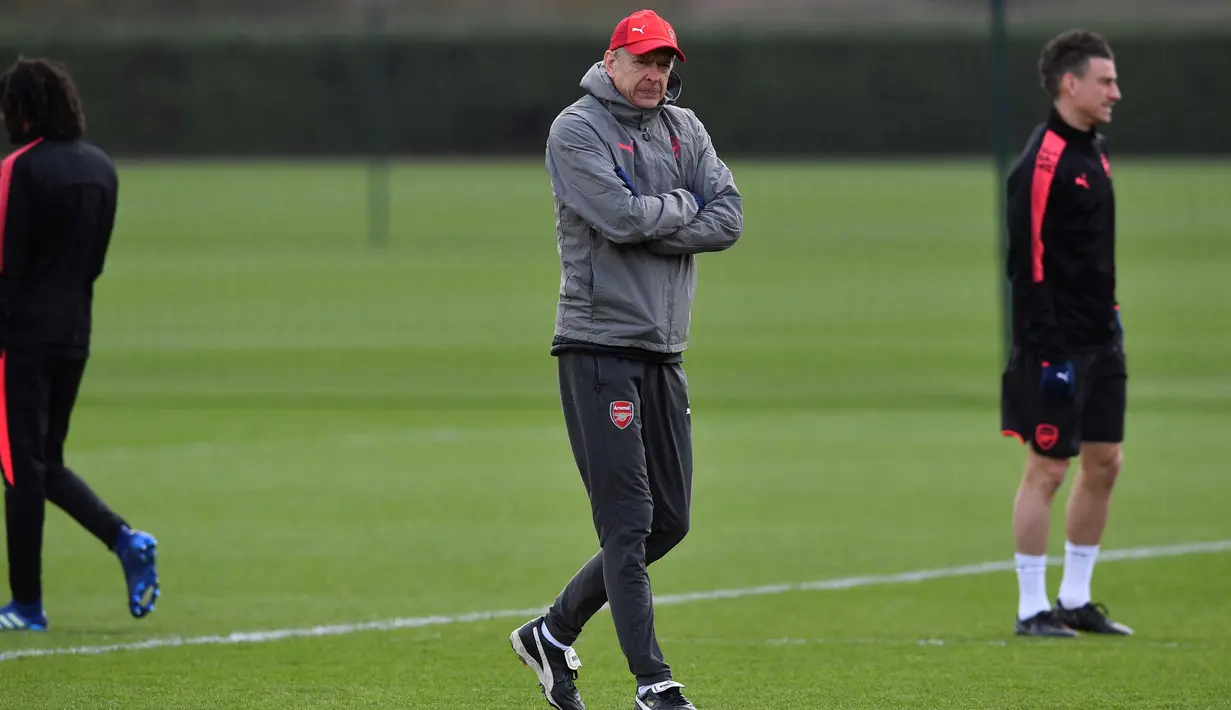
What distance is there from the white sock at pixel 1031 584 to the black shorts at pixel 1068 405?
0.42 m

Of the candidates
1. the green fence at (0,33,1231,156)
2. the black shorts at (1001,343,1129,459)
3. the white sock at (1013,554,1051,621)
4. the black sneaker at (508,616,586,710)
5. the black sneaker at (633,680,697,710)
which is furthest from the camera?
the green fence at (0,33,1231,156)

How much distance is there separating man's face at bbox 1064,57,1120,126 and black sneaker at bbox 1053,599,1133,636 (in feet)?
6.24

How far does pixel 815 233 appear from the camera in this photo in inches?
1077

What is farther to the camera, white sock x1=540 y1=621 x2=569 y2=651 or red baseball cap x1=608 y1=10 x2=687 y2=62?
white sock x1=540 y1=621 x2=569 y2=651

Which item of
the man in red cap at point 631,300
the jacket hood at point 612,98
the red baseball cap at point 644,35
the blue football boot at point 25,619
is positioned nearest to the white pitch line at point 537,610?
the blue football boot at point 25,619

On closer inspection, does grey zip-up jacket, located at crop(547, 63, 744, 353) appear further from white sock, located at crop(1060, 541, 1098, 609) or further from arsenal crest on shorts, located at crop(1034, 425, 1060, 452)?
white sock, located at crop(1060, 541, 1098, 609)

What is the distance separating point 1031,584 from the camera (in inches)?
319

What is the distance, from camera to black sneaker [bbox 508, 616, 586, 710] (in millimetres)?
6449

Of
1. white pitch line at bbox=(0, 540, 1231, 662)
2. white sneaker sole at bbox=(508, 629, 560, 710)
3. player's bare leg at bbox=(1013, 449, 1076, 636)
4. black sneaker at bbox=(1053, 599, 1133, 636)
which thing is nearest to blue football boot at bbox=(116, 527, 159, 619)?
white pitch line at bbox=(0, 540, 1231, 662)

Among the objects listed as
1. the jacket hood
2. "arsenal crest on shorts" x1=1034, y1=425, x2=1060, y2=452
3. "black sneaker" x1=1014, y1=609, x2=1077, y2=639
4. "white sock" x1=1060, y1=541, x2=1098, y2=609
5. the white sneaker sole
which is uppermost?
the jacket hood

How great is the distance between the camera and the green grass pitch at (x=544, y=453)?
7.44 metres

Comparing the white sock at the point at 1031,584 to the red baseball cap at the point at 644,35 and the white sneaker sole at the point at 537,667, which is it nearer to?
the white sneaker sole at the point at 537,667

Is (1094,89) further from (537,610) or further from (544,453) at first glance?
(544,453)

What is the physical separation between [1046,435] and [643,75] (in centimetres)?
263
